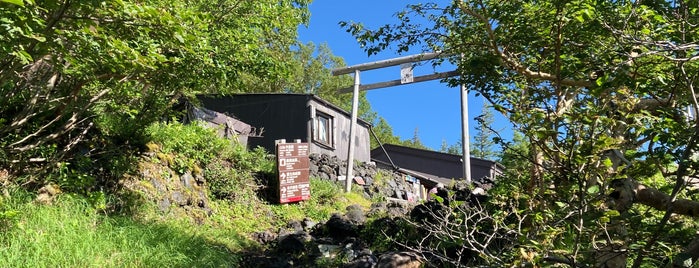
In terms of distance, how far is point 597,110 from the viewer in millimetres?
2545

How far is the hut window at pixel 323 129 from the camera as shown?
1923cm

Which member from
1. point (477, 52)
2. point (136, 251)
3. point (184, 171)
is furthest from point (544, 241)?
point (184, 171)

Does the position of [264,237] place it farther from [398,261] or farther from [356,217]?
[398,261]

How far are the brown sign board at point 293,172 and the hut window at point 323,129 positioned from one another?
18.1 feet

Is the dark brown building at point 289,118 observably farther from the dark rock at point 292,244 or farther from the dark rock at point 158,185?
the dark rock at point 292,244

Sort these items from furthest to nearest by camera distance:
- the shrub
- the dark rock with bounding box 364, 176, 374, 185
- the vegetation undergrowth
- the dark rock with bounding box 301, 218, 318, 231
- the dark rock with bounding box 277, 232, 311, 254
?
the dark rock with bounding box 364, 176, 374, 185 < the dark rock with bounding box 301, 218, 318, 231 < the shrub < the dark rock with bounding box 277, 232, 311, 254 < the vegetation undergrowth

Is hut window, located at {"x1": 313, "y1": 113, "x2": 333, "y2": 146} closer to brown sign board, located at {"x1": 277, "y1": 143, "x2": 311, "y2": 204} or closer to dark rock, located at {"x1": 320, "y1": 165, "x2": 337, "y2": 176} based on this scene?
dark rock, located at {"x1": 320, "y1": 165, "x2": 337, "y2": 176}

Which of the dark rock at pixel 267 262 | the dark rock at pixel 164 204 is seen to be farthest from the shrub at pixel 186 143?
the dark rock at pixel 267 262

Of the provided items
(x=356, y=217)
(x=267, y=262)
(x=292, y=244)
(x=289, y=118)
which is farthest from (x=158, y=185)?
(x=289, y=118)

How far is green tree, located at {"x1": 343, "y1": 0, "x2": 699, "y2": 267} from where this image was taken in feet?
8.20

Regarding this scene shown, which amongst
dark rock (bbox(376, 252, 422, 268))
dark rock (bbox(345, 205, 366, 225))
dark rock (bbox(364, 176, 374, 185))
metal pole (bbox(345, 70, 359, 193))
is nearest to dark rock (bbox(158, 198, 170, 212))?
dark rock (bbox(345, 205, 366, 225))

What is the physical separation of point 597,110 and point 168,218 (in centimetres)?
783

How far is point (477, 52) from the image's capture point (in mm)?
6082

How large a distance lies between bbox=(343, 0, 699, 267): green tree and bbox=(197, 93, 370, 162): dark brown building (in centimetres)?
1291
